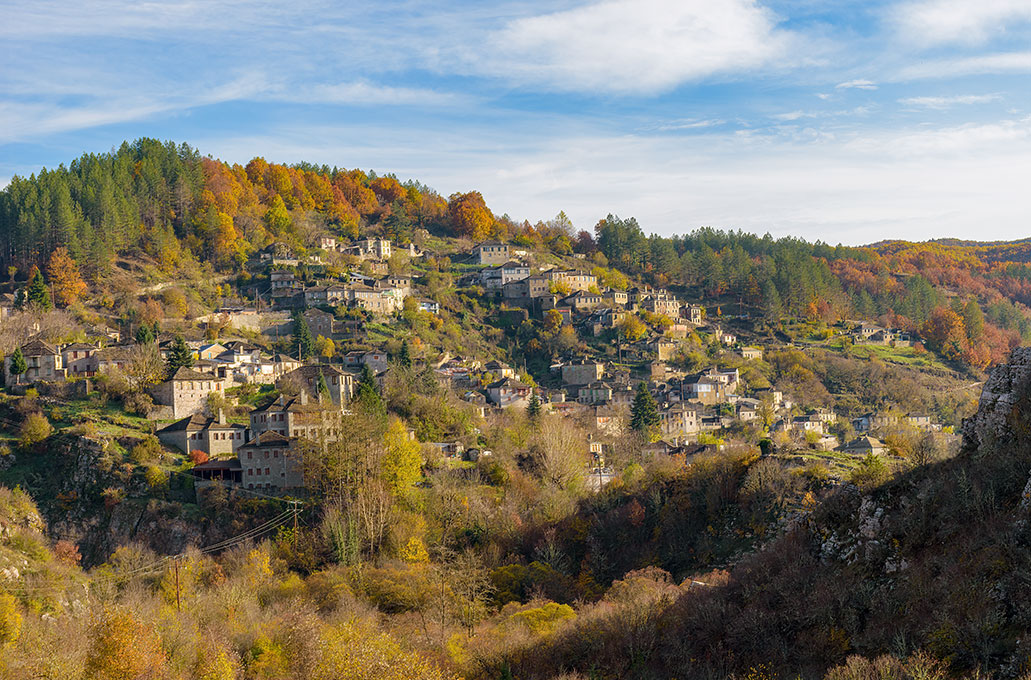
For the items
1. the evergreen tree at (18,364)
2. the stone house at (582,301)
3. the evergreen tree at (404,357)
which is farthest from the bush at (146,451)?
the stone house at (582,301)

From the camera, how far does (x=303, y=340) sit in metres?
76.8

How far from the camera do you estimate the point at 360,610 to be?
115ft

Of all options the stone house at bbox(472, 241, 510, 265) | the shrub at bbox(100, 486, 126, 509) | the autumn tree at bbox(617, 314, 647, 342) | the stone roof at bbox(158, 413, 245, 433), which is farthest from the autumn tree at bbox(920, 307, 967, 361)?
the shrub at bbox(100, 486, 126, 509)

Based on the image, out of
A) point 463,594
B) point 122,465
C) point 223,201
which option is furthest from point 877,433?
point 223,201

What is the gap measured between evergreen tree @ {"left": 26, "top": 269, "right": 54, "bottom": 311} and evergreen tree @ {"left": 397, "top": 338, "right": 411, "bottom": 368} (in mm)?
26646

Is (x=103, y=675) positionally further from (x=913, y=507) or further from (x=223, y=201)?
(x=223, y=201)

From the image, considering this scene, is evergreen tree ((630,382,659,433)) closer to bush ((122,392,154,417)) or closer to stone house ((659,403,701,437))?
stone house ((659,403,701,437))

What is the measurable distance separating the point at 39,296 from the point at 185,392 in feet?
81.3

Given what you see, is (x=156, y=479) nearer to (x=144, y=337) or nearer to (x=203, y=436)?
(x=203, y=436)

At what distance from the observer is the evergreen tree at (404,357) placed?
232 ft

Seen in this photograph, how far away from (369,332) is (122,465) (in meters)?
38.3

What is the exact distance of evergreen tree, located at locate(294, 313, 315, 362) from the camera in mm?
75475

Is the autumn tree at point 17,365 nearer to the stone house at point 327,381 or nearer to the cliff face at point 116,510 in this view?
the cliff face at point 116,510

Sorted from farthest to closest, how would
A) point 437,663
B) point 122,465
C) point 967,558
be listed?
point 122,465
point 437,663
point 967,558
